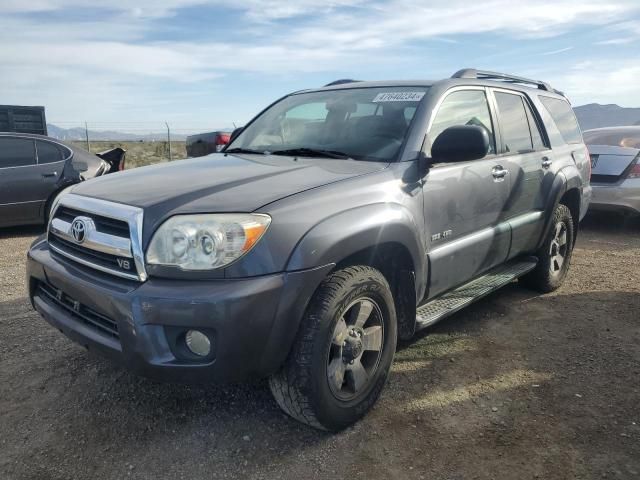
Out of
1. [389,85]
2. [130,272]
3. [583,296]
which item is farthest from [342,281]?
[583,296]

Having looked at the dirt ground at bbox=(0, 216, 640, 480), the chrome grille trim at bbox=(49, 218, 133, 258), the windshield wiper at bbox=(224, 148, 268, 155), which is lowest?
the dirt ground at bbox=(0, 216, 640, 480)

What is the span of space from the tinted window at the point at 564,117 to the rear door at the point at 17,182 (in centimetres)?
613

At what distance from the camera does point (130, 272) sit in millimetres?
2225

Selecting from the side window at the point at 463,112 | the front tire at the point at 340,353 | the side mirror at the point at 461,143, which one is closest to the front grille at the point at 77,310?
the front tire at the point at 340,353

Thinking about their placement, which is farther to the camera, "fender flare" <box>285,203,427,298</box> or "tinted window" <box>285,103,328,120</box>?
"tinted window" <box>285,103,328,120</box>

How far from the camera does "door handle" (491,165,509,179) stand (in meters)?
3.56

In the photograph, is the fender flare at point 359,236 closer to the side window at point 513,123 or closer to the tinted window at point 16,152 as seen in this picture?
the side window at point 513,123

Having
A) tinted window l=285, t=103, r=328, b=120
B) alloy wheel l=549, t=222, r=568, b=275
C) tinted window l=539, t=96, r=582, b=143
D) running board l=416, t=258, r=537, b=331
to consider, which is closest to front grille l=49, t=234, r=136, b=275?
running board l=416, t=258, r=537, b=331

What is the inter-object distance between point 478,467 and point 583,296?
2.92 meters

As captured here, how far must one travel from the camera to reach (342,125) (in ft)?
10.9

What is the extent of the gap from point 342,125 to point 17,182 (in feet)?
17.2

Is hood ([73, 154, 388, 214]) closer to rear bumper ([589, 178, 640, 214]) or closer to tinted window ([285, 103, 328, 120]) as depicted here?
tinted window ([285, 103, 328, 120])

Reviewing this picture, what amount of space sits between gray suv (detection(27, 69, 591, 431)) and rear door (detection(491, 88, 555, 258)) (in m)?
0.04

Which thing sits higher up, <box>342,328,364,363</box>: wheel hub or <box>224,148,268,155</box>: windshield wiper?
<box>224,148,268,155</box>: windshield wiper
